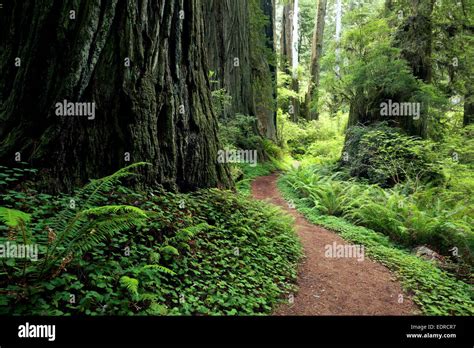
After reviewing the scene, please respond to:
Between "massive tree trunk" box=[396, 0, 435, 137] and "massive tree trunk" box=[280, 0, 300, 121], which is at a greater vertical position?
"massive tree trunk" box=[280, 0, 300, 121]

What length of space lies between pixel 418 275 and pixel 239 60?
36.6 feet

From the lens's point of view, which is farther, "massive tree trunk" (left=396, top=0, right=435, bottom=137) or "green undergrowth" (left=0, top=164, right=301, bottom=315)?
"massive tree trunk" (left=396, top=0, right=435, bottom=137)

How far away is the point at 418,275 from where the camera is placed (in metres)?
5.36

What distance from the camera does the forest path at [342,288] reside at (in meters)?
4.30

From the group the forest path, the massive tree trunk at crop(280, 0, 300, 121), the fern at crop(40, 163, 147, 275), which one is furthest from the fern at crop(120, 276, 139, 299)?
the massive tree trunk at crop(280, 0, 300, 121)

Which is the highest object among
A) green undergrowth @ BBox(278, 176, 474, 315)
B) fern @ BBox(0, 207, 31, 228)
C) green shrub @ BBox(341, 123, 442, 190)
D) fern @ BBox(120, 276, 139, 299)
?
green shrub @ BBox(341, 123, 442, 190)

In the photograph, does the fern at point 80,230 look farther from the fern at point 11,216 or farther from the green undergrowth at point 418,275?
the green undergrowth at point 418,275

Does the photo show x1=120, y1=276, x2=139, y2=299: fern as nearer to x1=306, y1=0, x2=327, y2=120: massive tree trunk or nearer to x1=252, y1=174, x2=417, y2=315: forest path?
x1=252, y1=174, x2=417, y2=315: forest path

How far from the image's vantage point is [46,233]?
3180 mm

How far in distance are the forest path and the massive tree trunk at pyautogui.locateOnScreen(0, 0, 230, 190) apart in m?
2.59

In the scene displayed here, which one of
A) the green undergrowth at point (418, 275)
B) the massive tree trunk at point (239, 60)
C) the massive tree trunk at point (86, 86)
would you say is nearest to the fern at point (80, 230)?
the massive tree trunk at point (86, 86)

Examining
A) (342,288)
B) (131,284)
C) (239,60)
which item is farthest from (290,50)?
(131,284)

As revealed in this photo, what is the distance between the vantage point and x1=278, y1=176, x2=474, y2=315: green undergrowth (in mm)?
4570
